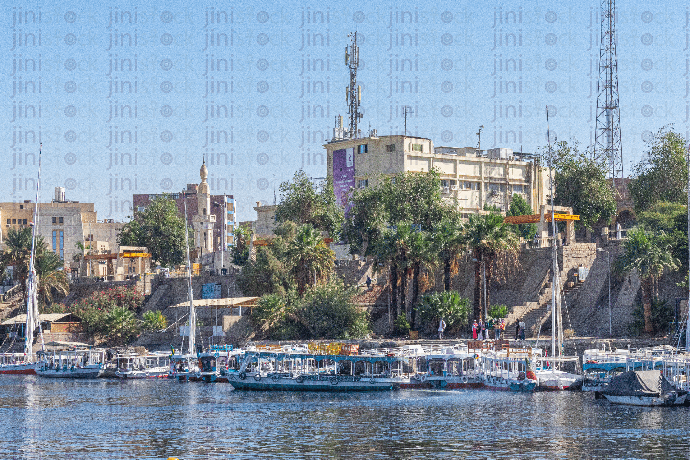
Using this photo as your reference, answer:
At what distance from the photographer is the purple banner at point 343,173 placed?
366ft

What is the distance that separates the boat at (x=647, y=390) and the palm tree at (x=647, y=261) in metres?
12.2

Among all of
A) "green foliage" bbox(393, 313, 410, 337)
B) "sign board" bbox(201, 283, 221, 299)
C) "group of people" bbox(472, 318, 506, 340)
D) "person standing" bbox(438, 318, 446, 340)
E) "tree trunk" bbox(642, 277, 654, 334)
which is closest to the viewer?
"tree trunk" bbox(642, 277, 654, 334)

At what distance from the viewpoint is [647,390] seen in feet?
173

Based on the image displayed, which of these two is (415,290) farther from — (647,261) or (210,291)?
(210,291)

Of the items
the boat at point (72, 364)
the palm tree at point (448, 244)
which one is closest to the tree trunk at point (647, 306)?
the palm tree at point (448, 244)

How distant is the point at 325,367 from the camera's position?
67.2m

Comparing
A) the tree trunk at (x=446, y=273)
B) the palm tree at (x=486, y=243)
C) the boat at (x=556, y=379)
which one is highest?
the palm tree at (x=486, y=243)

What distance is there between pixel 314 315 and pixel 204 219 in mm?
53236

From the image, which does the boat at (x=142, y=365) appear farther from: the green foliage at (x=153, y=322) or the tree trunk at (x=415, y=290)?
the tree trunk at (x=415, y=290)

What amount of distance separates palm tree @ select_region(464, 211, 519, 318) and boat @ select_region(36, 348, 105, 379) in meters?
28.5

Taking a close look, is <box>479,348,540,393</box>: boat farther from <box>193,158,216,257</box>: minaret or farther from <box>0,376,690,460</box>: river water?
<box>193,158,216,257</box>: minaret

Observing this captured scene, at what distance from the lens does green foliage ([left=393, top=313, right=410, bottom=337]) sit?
246 feet

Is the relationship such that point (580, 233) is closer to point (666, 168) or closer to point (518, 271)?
point (666, 168)

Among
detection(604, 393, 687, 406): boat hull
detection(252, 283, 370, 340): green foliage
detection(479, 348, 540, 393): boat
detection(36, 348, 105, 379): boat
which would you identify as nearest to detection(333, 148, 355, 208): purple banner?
detection(252, 283, 370, 340): green foliage
